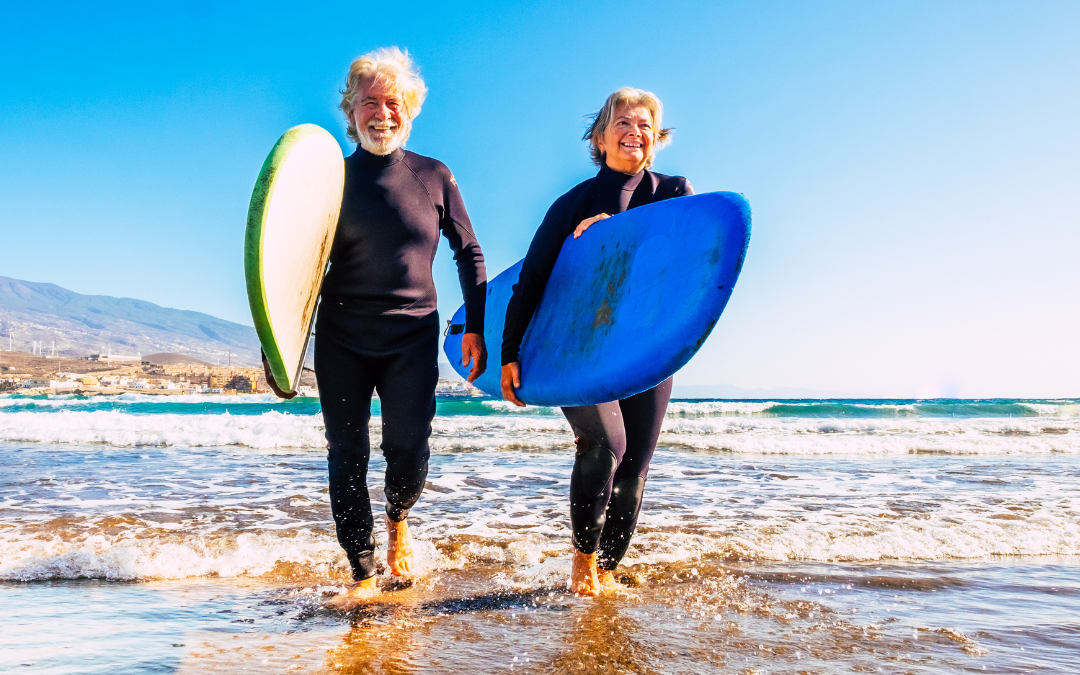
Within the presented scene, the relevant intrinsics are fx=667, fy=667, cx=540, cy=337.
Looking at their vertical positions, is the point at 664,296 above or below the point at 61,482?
above

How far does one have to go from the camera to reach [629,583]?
2877 millimetres

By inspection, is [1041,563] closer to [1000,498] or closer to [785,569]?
[785,569]

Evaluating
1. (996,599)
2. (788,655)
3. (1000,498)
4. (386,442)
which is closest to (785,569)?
(996,599)

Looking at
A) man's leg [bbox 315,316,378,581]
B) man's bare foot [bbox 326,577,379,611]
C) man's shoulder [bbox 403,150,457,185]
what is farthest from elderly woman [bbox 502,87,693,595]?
man's bare foot [bbox 326,577,379,611]

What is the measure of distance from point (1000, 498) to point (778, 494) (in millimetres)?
1666

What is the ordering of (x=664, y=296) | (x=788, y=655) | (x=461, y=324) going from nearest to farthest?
(x=788, y=655)
(x=664, y=296)
(x=461, y=324)

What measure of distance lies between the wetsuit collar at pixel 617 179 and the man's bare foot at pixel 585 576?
1456mm

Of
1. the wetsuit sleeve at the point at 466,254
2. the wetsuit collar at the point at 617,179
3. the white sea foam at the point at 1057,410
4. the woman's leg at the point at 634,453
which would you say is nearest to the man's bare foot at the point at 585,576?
the woman's leg at the point at 634,453

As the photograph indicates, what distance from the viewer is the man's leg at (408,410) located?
2508 millimetres

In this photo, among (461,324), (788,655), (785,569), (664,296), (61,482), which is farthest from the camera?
(61,482)

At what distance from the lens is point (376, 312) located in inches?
97.1

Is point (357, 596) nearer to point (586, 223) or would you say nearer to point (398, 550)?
point (398, 550)

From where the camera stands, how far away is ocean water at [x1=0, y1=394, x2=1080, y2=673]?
200cm

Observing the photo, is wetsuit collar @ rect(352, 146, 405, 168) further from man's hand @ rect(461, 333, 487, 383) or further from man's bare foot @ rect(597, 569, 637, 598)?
man's bare foot @ rect(597, 569, 637, 598)
